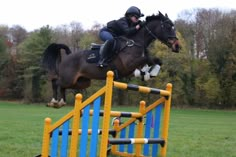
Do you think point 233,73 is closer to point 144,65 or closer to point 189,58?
point 189,58

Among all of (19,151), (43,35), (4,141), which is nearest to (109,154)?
(19,151)

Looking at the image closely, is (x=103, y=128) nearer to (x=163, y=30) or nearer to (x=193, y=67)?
(x=163, y=30)

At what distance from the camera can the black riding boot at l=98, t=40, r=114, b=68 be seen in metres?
7.29

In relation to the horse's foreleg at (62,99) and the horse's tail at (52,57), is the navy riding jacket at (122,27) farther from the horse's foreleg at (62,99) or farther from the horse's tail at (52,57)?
the horse's foreleg at (62,99)

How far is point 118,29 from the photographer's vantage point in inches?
301

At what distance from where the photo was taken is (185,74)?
52.4 m

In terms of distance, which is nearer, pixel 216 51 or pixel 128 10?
pixel 128 10

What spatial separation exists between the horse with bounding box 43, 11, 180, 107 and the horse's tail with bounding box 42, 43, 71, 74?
7.9 inches

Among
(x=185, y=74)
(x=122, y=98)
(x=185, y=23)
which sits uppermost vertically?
(x=185, y=23)

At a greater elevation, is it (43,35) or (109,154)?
(43,35)

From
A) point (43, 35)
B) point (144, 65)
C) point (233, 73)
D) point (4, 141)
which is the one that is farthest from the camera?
point (233, 73)

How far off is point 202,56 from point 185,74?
3.79 m

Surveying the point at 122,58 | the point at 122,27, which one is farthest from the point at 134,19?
the point at 122,58

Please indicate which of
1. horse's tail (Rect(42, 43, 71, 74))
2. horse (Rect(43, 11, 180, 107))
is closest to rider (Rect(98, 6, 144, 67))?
horse (Rect(43, 11, 180, 107))
